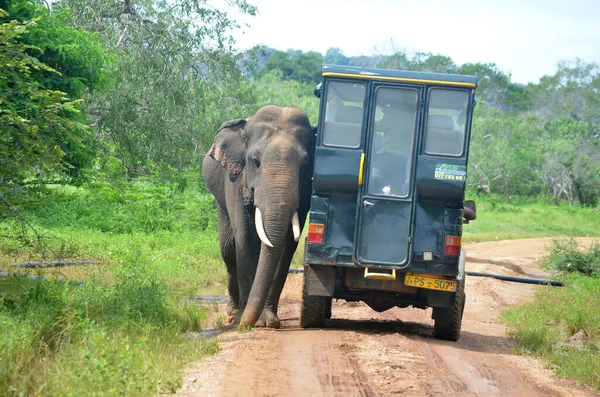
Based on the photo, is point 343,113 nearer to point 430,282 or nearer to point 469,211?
point 469,211

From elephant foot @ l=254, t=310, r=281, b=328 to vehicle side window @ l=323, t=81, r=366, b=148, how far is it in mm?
2482

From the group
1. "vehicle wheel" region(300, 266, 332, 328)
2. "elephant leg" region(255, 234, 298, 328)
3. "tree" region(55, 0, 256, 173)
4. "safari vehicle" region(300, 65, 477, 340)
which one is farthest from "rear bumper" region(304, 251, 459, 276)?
"tree" region(55, 0, 256, 173)

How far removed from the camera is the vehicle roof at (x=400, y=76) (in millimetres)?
10438

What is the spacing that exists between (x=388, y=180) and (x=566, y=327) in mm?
4796

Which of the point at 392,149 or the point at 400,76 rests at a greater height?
the point at 400,76

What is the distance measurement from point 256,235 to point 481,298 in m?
6.43

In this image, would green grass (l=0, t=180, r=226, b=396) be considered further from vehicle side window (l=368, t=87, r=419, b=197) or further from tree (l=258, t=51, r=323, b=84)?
tree (l=258, t=51, r=323, b=84)

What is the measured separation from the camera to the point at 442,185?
403 inches

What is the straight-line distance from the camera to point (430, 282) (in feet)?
34.4

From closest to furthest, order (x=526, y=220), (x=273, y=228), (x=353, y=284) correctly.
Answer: (x=353, y=284), (x=273, y=228), (x=526, y=220)

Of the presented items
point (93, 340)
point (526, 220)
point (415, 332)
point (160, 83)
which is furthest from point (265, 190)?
point (526, 220)

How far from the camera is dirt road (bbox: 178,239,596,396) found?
769cm

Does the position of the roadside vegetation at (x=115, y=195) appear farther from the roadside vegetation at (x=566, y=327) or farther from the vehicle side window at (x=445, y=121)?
the vehicle side window at (x=445, y=121)

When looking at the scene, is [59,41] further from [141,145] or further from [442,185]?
[442,185]
